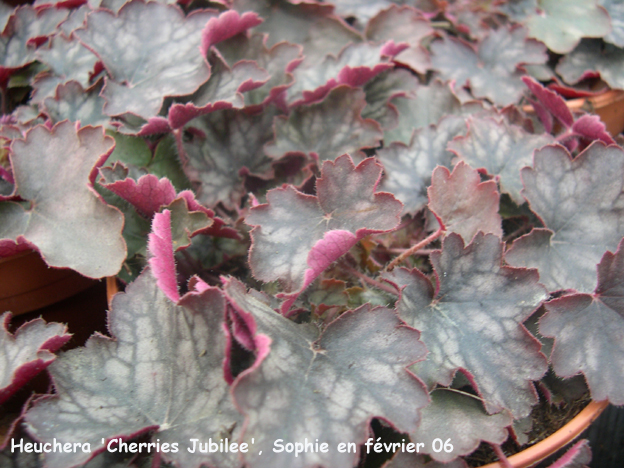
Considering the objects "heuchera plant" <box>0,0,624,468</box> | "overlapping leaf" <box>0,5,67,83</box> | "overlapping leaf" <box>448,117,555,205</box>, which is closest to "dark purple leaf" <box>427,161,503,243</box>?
"heuchera plant" <box>0,0,624,468</box>

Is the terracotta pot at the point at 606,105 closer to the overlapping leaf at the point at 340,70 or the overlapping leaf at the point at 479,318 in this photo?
the overlapping leaf at the point at 340,70

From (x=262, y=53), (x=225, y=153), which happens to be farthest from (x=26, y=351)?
(x=262, y=53)

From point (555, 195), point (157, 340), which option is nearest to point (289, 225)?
point (157, 340)

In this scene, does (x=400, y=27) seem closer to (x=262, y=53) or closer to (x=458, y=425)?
(x=262, y=53)

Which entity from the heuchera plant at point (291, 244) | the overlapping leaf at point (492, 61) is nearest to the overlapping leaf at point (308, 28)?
the heuchera plant at point (291, 244)

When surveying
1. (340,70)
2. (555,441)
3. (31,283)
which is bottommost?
(555,441)
